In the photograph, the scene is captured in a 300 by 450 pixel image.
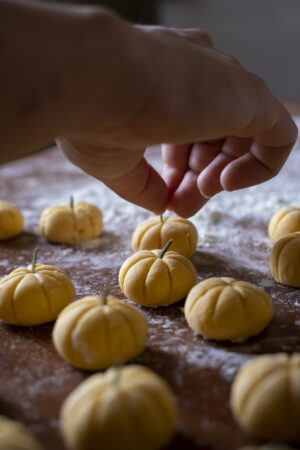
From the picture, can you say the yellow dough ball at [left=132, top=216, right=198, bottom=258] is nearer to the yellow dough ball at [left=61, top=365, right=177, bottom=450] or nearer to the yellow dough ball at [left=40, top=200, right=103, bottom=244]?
the yellow dough ball at [left=40, top=200, right=103, bottom=244]

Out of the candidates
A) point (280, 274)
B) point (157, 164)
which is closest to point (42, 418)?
point (280, 274)

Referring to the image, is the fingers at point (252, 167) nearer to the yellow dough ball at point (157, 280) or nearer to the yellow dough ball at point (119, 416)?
the yellow dough ball at point (157, 280)

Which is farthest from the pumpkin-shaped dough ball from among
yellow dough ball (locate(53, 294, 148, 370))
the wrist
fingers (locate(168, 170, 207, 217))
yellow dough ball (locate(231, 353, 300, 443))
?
the wrist

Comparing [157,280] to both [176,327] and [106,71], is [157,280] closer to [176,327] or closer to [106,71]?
[176,327]

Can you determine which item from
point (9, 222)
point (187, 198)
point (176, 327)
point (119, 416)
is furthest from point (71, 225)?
point (119, 416)

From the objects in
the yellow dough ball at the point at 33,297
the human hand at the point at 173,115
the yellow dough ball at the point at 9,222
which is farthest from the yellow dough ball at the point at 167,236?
the yellow dough ball at the point at 9,222

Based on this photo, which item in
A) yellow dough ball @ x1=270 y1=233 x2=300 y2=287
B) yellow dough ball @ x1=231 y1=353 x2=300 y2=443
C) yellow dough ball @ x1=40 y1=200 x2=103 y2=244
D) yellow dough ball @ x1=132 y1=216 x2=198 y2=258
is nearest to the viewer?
yellow dough ball @ x1=231 y1=353 x2=300 y2=443

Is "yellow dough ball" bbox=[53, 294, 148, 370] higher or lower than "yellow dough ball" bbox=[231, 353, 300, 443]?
lower
